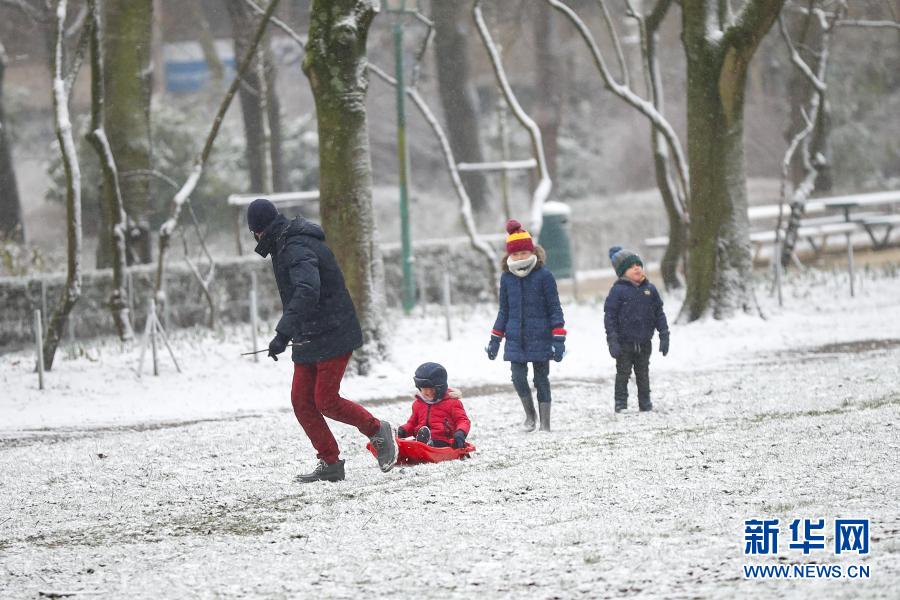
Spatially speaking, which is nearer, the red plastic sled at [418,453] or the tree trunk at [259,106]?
the red plastic sled at [418,453]

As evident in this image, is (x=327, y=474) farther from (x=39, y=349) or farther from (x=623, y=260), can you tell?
(x=39, y=349)

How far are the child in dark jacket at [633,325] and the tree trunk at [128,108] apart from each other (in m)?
11.7

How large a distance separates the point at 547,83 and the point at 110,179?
83.6ft

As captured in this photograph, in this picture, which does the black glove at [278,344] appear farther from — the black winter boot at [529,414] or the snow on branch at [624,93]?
the snow on branch at [624,93]

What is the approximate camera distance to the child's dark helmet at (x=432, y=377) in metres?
9.43

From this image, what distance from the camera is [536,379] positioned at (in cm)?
1082

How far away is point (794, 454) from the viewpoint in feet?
28.9

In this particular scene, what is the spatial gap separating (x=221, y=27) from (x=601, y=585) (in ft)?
131

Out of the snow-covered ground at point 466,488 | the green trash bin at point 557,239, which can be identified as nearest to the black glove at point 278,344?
the snow-covered ground at point 466,488

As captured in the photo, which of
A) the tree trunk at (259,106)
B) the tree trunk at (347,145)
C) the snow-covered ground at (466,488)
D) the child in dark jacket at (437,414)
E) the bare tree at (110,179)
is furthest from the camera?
the tree trunk at (259,106)

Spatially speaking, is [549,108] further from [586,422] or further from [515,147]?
[586,422]

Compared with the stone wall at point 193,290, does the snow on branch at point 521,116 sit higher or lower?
higher

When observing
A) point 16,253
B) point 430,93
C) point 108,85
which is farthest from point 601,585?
point 430,93

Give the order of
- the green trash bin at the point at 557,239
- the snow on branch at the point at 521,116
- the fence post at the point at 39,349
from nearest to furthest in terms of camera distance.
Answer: the fence post at the point at 39,349 → the snow on branch at the point at 521,116 → the green trash bin at the point at 557,239
